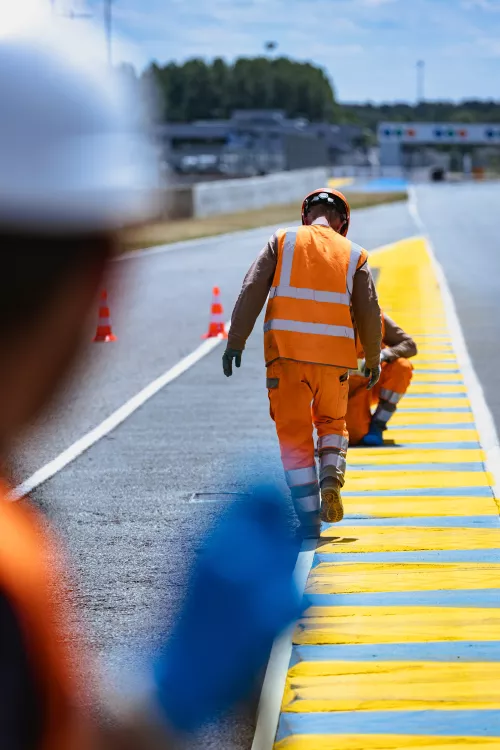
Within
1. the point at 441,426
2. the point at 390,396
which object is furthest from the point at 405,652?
the point at 441,426

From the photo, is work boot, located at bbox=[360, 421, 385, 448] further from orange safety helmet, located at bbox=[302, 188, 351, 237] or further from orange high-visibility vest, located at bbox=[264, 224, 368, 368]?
orange high-visibility vest, located at bbox=[264, 224, 368, 368]

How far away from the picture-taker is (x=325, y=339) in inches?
231

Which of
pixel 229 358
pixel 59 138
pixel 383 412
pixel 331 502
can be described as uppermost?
pixel 59 138

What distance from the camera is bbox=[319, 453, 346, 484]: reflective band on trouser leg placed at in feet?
19.4

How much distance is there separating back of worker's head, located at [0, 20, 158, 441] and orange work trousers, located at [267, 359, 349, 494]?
346 cm

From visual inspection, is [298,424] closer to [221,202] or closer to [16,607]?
[16,607]

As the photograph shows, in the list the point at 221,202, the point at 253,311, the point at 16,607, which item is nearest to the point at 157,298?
the point at 253,311

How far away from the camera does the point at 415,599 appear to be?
202 inches

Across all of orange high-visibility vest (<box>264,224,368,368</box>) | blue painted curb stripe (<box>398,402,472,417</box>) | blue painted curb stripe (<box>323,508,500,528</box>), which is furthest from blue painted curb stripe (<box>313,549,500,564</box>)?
blue painted curb stripe (<box>398,402,472,417</box>)

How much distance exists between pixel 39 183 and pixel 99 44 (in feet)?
1.11

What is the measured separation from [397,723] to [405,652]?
0.64m

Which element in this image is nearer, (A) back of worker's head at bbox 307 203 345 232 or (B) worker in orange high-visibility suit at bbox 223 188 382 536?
(B) worker in orange high-visibility suit at bbox 223 188 382 536

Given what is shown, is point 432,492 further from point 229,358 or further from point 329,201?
point 329,201

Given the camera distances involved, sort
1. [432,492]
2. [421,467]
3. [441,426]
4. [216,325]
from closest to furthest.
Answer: [432,492], [421,467], [441,426], [216,325]
